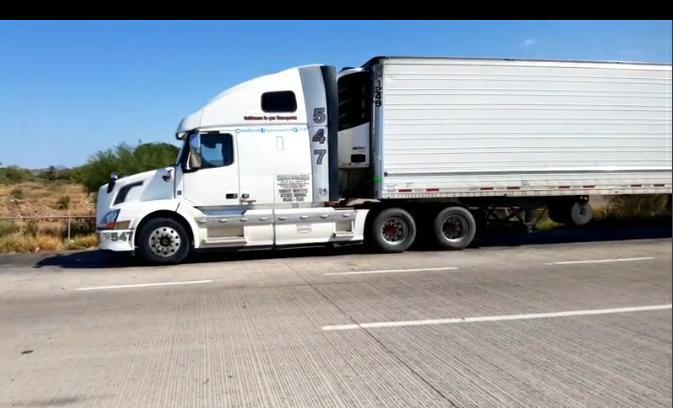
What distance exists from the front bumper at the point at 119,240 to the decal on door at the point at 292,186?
2.95 m

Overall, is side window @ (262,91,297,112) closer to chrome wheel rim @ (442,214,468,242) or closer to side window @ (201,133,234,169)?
side window @ (201,133,234,169)

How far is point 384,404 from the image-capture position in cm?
400

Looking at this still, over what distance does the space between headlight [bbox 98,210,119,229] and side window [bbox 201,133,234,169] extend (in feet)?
6.17

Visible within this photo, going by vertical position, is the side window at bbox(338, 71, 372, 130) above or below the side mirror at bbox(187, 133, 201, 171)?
above

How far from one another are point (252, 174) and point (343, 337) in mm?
6158

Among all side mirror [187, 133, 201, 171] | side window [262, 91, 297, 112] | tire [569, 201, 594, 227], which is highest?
side window [262, 91, 297, 112]

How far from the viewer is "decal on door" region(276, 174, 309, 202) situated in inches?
447

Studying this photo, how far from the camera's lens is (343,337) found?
5.65 m

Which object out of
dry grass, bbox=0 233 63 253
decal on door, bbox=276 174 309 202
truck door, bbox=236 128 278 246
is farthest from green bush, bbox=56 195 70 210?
decal on door, bbox=276 174 309 202

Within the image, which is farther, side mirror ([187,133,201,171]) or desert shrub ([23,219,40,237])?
desert shrub ([23,219,40,237])

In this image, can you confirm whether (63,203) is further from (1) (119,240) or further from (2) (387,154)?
(2) (387,154)

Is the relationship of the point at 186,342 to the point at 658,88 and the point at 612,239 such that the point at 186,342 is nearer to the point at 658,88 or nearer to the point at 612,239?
the point at 658,88

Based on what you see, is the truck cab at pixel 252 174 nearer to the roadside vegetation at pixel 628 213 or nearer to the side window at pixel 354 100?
the side window at pixel 354 100

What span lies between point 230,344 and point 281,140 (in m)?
6.38
